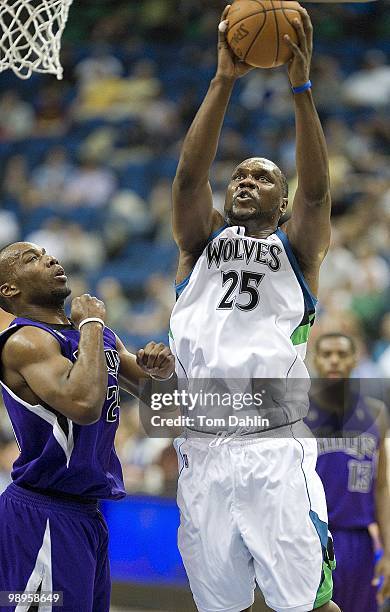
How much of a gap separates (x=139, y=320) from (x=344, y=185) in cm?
249

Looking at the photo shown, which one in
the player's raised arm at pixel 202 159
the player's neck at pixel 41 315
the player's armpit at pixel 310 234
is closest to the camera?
the player's raised arm at pixel 202 159

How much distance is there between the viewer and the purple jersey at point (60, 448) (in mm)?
3436

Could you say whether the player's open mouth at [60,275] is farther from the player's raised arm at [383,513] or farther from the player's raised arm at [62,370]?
the player's raised arm at [383,513]

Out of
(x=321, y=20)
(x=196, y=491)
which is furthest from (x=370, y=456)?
(x=321, y=20)

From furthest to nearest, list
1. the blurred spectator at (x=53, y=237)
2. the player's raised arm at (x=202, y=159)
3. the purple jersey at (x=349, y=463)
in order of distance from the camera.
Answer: the blurred spectator at (x=53, y=237) → the purple jersey at (x=349, y=463) → the player's raised arm at (x=202, y=159)

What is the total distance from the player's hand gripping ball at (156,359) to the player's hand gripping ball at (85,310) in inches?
8.6

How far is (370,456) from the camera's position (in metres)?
4.95

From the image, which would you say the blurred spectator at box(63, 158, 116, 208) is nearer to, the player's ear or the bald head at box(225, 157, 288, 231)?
the player's ear

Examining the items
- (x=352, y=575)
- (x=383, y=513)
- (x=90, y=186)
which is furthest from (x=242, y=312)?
(x=90, y=186)

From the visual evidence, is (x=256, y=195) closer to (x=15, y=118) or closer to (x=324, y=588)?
(x=324, y=588)

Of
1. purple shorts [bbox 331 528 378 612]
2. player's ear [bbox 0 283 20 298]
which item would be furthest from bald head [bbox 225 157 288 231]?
purple shorts [bbox 331 528 378 612]

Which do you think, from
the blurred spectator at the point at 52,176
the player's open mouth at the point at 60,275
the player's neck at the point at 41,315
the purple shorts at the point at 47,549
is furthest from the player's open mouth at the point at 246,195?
the blurred spectator at the point at 52,176

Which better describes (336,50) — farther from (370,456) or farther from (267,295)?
(267,295)

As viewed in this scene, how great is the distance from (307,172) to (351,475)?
210 cm
